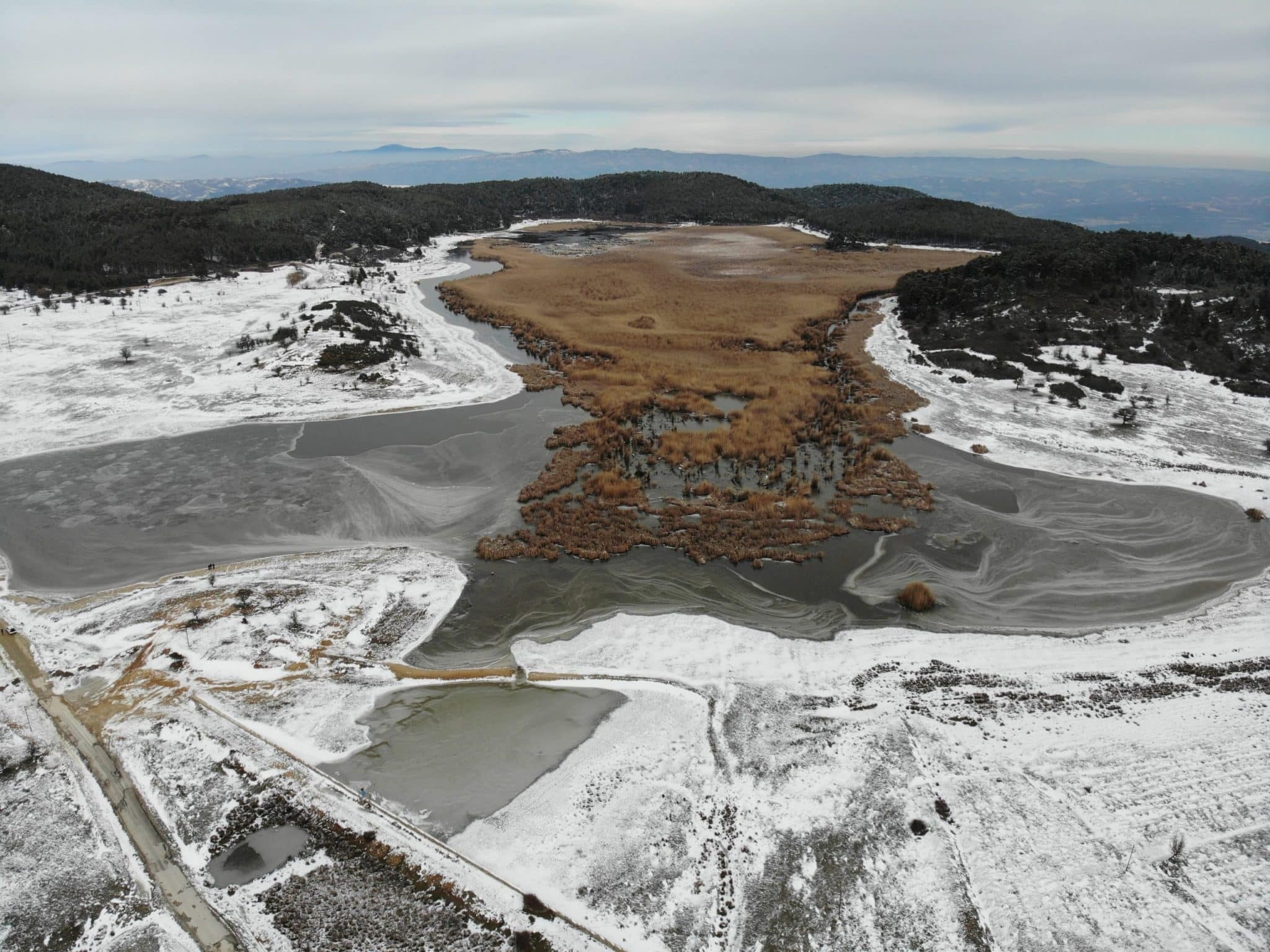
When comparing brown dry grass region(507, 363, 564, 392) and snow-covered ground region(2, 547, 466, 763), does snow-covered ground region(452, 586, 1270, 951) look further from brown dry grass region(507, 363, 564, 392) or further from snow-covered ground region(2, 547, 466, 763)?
brown dry grass region(507, 363, 564, 392)

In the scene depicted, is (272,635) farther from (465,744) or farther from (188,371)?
(188,371)

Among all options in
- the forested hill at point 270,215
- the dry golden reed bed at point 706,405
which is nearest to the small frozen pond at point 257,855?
the dry golden reed bed at point 706,405

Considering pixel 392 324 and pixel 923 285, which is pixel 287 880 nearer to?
pixel 392 324

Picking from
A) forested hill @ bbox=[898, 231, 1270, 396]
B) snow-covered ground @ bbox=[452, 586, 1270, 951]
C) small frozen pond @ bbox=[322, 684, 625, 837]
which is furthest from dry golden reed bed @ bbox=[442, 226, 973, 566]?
→ forested hill @ bbox=[898, 231, 1270, 396]

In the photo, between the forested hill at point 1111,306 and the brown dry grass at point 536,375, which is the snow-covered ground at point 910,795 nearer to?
the brown dry grass at point 536,375

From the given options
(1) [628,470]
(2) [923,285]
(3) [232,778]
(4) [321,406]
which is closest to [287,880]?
(3) [232,778]

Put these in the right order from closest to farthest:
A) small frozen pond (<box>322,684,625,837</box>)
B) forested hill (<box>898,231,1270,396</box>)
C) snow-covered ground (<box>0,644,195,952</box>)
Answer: snow-covered ground (<box>0,644,195,952</box>)
small frozen pond (<box>322,684,625,837</box>)
forested hill (<box>898,231,1270,396</box>)
